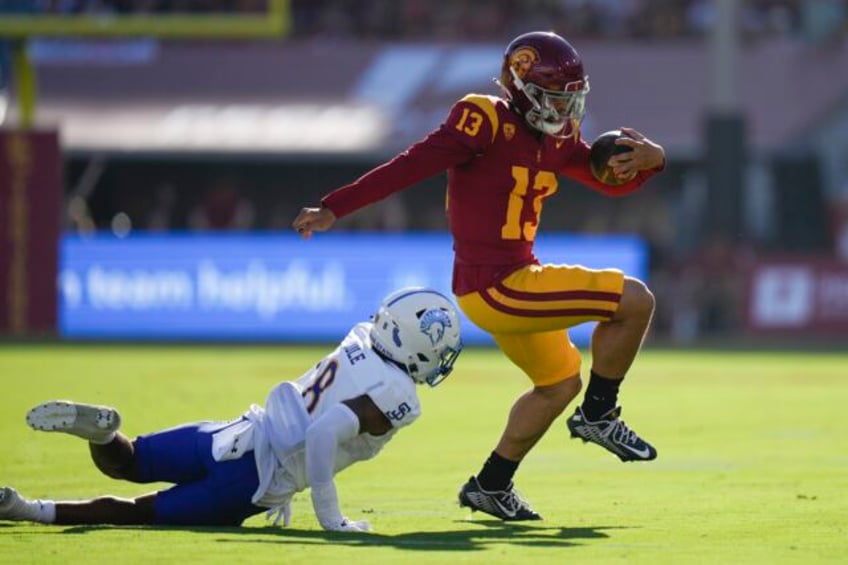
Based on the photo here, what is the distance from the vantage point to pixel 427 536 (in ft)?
25.3

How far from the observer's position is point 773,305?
78.1 feet

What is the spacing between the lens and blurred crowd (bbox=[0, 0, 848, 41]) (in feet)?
100

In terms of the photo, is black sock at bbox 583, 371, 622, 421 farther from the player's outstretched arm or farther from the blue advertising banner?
the blue advertising banner

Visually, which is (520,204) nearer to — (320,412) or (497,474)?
(497,474)

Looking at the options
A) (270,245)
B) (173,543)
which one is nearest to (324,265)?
(270,245)

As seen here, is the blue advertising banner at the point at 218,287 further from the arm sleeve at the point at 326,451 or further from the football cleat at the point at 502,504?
the arm sleeve at the point at 326,451

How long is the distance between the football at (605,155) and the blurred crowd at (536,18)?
→ 21503 mm

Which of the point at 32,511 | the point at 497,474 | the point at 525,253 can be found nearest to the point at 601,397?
the point at 497,474

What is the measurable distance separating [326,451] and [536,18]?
945 inches

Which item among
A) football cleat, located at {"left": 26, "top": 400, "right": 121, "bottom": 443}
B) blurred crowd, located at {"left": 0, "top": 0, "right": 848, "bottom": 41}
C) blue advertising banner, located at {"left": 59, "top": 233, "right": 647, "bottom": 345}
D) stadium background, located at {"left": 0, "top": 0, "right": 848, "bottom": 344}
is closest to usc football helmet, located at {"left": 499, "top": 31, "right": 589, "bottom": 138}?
football cleat, located at {"left": 26, "top": 400, "right": 121, "bottom": 443}

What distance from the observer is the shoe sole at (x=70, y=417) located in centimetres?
753

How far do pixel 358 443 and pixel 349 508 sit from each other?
121cm

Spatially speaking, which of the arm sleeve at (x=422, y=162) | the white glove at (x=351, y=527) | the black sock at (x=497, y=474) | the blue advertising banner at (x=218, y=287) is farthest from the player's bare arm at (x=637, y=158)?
the blue advertising banner at (x=218, y=287)

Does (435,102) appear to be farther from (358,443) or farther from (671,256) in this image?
(358,443)
